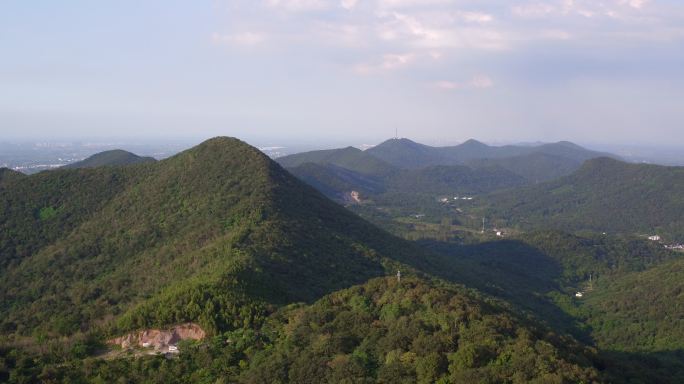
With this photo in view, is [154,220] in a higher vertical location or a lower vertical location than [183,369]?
higher

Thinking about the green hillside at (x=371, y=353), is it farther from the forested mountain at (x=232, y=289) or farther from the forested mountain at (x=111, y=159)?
the forested mountain at (x=111, y=159)

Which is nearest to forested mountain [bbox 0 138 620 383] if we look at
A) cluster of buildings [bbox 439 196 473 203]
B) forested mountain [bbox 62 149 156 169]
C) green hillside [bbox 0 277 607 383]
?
green hillside [bbox 0 277 607 383]

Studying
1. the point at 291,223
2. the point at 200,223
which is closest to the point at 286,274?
the point at 291,223

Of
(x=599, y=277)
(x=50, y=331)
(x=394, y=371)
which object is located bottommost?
(x=599, y=277)

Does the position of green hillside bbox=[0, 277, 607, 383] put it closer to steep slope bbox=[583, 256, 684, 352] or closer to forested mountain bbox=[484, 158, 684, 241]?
steep slope bbox=[583, 256, 684, 352]

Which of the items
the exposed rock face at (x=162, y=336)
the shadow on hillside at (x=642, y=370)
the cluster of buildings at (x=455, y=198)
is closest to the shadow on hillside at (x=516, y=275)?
the shadow on hillside at (x=642, y=370)

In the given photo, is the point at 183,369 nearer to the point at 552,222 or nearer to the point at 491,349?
the point at 491,349
